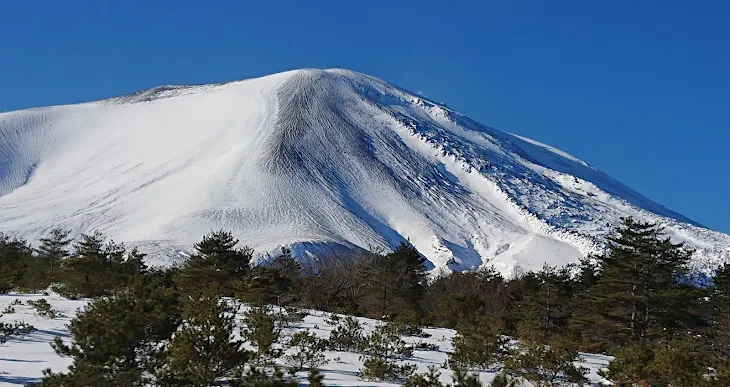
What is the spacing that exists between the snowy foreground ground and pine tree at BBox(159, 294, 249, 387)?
7.87ft

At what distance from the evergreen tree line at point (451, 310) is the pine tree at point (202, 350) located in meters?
0.03

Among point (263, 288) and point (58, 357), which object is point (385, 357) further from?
point (263, 288)

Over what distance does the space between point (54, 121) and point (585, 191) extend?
4489 inches

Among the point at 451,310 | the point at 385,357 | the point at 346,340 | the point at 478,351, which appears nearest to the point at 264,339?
the point at 385,357

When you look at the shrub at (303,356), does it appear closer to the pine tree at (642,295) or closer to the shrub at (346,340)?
the shrub at (346,340)

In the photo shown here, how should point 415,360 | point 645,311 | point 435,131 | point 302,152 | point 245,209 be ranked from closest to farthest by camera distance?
point 415,360 < point 645,311 < point 245,209 < point 302,152 < point 435,131

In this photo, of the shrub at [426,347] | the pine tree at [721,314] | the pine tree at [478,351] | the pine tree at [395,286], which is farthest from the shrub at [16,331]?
the pine tree at [721,314]

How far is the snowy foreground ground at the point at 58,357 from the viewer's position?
499 inches

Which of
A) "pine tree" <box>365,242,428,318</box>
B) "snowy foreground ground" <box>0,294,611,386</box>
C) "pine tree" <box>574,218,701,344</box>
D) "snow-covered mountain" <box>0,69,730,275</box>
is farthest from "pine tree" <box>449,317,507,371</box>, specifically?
"snow-covered mountain" <box>0,69,730,275</box>

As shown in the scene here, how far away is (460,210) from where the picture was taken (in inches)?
4262

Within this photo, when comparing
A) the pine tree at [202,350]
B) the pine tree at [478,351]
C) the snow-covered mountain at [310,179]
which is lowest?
the pine tree at [202,350]

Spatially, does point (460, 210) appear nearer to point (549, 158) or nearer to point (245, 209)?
point (245, 209)

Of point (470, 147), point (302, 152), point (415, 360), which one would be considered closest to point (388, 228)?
point (302, 152)

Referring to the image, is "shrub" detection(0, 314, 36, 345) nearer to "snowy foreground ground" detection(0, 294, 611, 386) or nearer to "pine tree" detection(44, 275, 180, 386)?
"snowy foreground ground" detection(0, 294, 611, 386)
